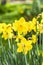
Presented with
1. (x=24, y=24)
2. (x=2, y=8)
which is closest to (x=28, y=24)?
(x=24, y=24)

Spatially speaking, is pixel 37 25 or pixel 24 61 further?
pixel 24 61

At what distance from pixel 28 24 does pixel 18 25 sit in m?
0.11

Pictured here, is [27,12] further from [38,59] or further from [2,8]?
[38,59]

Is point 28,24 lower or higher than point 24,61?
higher

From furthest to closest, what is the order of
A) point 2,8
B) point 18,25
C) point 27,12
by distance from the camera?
point 2,8
point 27,12
point 18,25

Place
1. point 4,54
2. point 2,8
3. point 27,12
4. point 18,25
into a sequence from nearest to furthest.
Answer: point 18,25
point 4,54
point 27,12
point 2,8

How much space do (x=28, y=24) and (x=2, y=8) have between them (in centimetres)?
825

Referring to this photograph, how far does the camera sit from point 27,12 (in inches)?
348

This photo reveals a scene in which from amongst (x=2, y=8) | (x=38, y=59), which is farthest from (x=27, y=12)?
(x=38, y=59)

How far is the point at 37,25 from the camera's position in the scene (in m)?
2.34

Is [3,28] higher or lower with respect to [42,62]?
higher

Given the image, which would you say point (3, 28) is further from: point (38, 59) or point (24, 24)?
point (38, 59)

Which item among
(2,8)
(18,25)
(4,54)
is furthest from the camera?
(2,8)

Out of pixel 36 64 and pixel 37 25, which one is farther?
pixel 36 64
